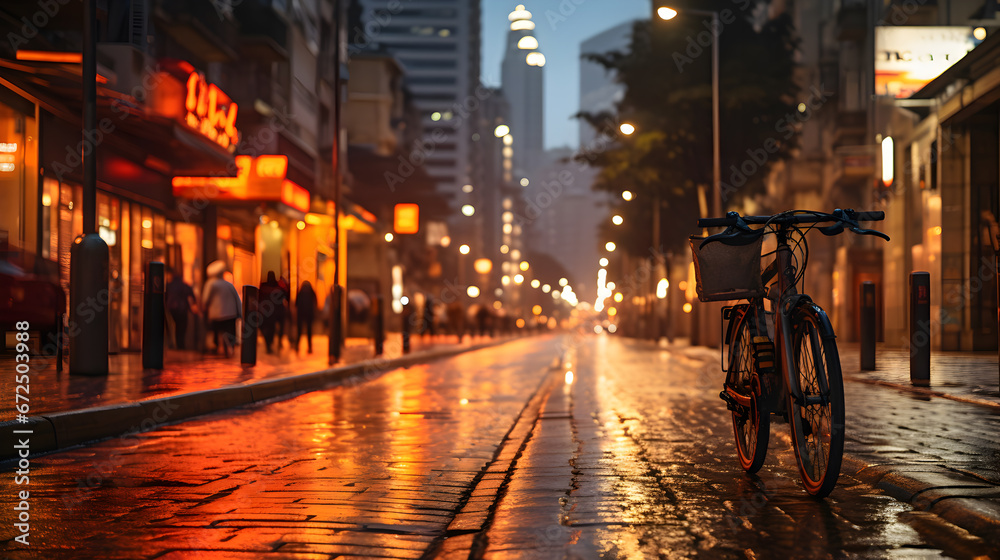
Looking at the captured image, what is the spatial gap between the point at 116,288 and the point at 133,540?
57.2ft

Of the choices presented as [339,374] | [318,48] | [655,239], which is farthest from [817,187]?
[339,374]

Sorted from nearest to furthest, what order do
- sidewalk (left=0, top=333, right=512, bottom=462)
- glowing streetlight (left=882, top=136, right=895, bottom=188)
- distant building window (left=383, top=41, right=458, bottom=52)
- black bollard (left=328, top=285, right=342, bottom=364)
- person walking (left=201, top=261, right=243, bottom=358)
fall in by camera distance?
sidewalk (left=0, top=333, right=512, bottom=462) → person walking (left=201, top=261, right=243, bottom=358) → black bollard (left=328, top=285, right=342, bottom=364) → glowing streetlight (left=882, top=136, right=895, bottom=188) → distant building window (left=383, top=41, right=458, bottom=52)

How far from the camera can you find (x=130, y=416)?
9055 millimetres

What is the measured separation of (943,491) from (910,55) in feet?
83.4

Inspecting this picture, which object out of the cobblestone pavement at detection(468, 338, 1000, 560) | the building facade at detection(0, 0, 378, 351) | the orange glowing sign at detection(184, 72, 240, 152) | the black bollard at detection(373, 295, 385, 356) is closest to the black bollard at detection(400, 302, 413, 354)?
the black bollard at detection(373, 295, 385, 356)

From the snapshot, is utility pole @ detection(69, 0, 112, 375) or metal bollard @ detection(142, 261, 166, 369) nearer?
utility pole @ detection(69, 0, 112, 375)

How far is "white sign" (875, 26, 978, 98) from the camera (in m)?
27.3

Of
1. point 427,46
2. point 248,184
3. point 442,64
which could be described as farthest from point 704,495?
point 427,46

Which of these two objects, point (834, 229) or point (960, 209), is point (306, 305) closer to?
point (960, 209)

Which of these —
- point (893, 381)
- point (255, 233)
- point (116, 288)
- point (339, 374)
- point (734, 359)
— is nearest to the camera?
point (734, 359)

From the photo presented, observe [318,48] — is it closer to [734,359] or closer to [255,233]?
[255,233]

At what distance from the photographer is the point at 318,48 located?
44.3 metres

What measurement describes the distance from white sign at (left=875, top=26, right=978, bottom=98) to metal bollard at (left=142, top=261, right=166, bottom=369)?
20.7 m

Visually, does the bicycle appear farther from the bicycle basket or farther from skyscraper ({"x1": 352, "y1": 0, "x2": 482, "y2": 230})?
skyscraper ({"x1": 352, "y1": 0, "x2": 482, "y2": 230})
